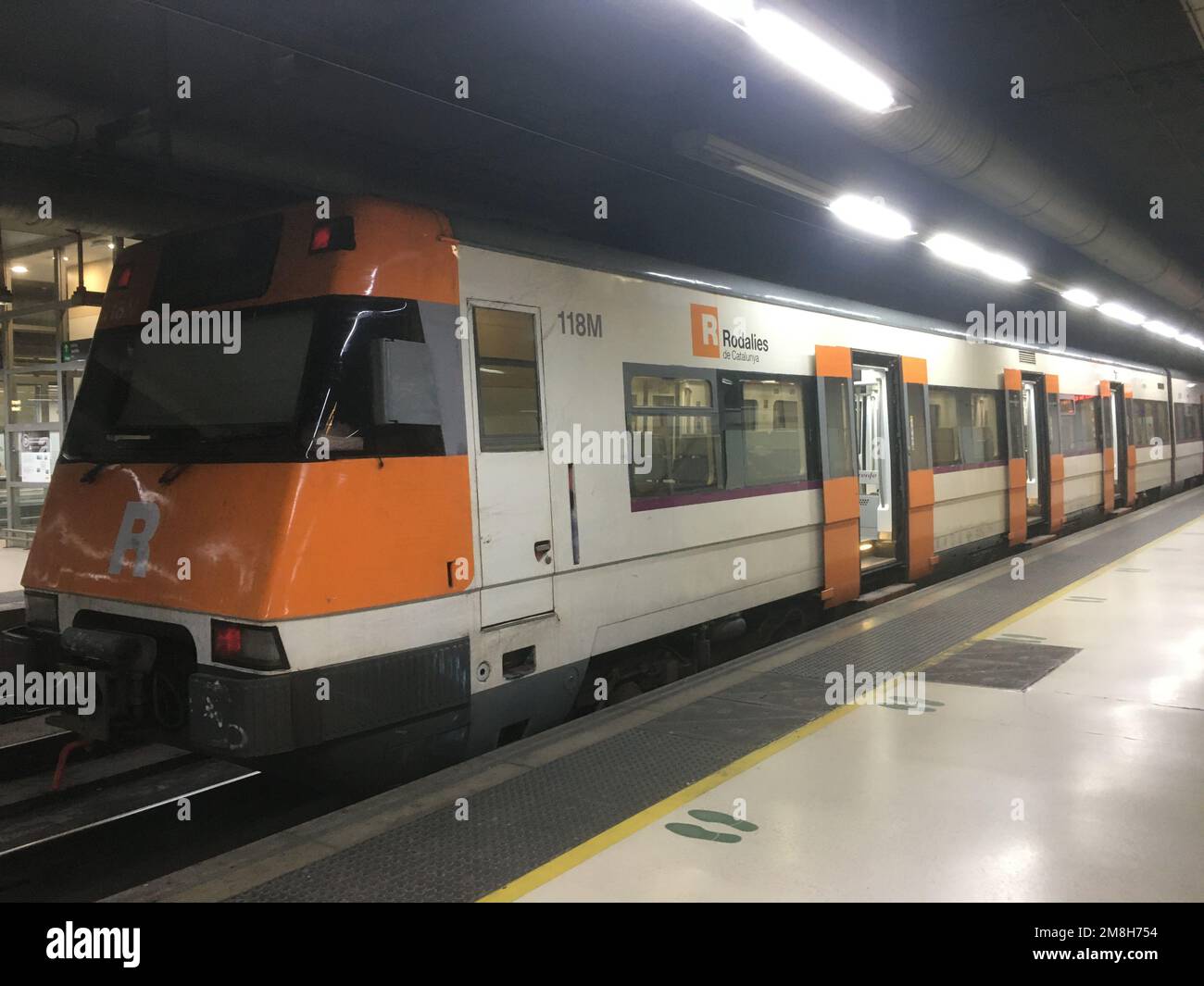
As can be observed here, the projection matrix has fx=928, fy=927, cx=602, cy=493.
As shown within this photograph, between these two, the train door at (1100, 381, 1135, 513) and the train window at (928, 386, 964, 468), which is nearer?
the train window at (928, 386, 964, 468)

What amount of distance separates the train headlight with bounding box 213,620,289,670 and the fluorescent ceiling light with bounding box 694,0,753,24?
346 centimetres

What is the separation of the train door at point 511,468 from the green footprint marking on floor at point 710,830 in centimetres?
146

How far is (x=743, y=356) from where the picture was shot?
681cm

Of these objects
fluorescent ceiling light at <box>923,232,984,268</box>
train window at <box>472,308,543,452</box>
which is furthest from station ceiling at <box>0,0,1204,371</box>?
train window at <box>472,308,543,452</box>

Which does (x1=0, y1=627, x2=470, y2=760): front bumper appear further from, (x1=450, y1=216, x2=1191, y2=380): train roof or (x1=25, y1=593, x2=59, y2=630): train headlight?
(x1=450, y1=216, x2=1191, y2=380): train roof

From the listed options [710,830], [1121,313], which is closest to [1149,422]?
[1121,313]

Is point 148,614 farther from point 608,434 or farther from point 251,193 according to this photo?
point 251,193

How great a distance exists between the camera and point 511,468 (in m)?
4.84

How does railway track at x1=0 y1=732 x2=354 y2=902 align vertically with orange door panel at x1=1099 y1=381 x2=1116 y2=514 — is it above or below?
below

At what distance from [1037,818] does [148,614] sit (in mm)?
4032

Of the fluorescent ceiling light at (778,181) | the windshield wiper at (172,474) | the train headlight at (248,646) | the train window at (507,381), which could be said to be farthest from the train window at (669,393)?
the train headlight at (248,646)

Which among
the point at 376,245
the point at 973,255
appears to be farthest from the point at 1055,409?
the point at 376,245

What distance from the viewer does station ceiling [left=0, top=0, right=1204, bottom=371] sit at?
6.43 meters
